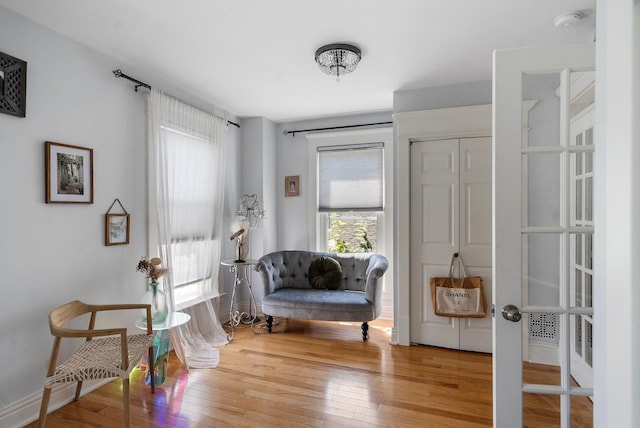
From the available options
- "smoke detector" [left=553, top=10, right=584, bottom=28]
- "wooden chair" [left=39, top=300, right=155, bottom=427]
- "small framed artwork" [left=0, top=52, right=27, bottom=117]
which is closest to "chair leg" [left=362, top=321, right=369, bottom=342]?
"wooden chair" [left=39, top=300, right=155, bottom=427]

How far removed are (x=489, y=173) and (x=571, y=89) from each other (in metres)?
1.95

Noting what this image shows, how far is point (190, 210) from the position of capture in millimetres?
3438

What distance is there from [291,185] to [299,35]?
7.79 feet

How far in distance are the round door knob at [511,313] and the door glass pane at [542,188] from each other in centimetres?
34

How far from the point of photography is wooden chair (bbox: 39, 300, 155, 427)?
195 centimetres

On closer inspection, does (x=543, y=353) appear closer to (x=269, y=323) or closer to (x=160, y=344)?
(x=160, y=344)

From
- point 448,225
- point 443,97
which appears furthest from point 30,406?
point 443,97

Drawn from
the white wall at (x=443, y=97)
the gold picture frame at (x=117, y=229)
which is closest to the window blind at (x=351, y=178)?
the white wall at (x=443, y=97)

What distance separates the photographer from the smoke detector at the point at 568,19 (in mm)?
2092

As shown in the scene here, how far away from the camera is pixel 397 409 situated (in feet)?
7.50

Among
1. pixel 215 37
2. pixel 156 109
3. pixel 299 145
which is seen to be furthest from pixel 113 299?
pixel 299 145

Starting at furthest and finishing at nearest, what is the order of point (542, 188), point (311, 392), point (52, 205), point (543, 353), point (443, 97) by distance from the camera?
1. point (443, 97)
2. point (311, 392)
3. point (52, 205)
4. point (542, 188)
5. point (543, 353)

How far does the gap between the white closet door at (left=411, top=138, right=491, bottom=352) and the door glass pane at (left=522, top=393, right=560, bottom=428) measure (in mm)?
1963

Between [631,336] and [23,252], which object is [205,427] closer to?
[23,252]
